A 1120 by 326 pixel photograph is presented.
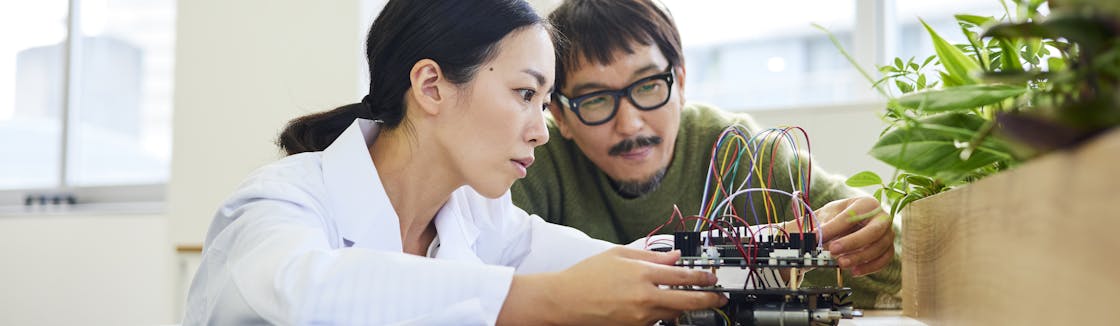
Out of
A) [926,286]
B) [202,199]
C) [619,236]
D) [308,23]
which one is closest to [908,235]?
[926,286]

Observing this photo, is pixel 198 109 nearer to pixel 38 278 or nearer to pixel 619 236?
pixel 38 278

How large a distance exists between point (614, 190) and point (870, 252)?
79 centimetres

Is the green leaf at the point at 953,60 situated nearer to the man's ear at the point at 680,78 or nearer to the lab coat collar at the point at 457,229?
the lab coat collar at the point at 457,229

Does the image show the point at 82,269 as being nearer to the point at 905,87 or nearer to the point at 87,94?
the point at 87,94

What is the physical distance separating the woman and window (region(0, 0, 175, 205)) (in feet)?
9.62

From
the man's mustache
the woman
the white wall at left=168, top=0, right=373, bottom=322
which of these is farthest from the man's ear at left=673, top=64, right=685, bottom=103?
the white wall at left=168, top=0, right=373, bottom=322

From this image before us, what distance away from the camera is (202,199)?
10.7 feet

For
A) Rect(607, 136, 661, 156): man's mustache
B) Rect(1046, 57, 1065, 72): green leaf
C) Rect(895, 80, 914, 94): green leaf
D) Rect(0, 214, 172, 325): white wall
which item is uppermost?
Rect(895, 80, 914, 94): green leaf

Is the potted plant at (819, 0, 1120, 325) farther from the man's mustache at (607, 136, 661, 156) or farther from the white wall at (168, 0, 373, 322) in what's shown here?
the white wall at (168, 0, 373, 322)

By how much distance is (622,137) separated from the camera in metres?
1.79

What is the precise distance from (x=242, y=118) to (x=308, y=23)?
395 millimetres

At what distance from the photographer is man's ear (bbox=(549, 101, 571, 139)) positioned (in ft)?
6.10

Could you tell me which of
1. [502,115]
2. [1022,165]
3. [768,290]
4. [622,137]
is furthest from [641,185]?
[1022,165]

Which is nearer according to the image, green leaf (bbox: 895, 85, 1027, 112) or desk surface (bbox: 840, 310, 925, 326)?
green leaf (bbox: 895, 85, 1027, 112)
